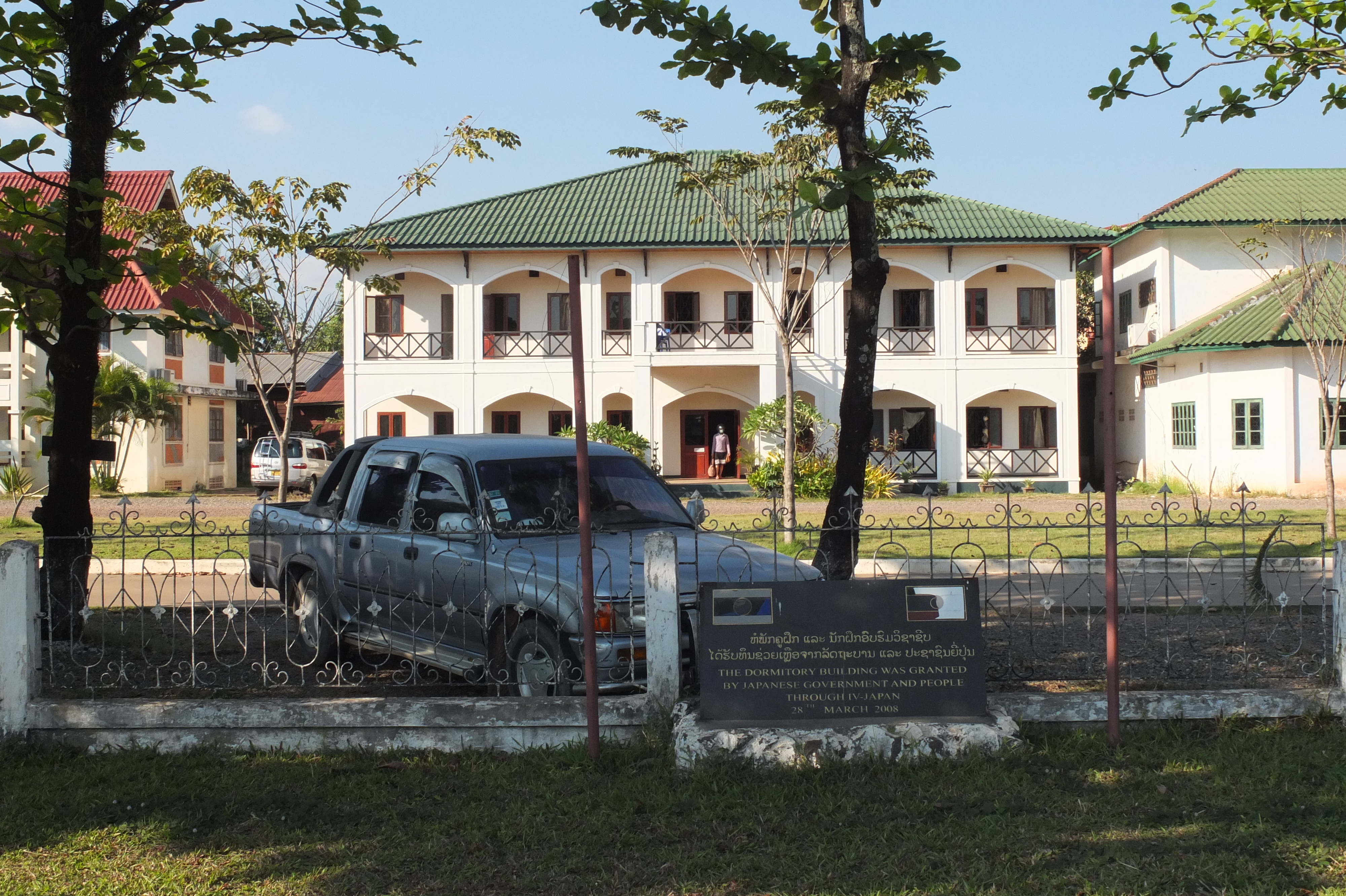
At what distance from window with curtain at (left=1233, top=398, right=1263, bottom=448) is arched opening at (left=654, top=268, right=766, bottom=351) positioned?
438 inches

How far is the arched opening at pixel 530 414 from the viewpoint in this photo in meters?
30.2

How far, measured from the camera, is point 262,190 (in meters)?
17.0

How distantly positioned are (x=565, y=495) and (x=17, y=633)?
9.31ft

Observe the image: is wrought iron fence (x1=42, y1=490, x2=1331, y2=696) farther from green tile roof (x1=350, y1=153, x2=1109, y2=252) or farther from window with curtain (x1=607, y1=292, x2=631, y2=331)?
window with curtain (x1=607, y1=292, x2=631, y2=331)

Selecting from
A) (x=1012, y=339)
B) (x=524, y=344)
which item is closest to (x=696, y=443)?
(x=524, y=344)

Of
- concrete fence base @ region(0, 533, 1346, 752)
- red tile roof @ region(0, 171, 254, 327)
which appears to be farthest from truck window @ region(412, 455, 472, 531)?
red tile roof @ region(0, 171, 254, 327)

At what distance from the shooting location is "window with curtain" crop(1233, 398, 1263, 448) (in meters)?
24.2

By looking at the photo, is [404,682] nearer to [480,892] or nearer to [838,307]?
[480,892]

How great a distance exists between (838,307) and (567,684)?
951 inches

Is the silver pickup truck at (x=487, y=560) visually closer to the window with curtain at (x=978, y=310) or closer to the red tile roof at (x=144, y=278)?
the red tile roof at (x=144, y=278)

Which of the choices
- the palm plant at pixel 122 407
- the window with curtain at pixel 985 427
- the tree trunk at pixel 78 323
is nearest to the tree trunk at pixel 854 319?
the tree trunk at pixel 78 323

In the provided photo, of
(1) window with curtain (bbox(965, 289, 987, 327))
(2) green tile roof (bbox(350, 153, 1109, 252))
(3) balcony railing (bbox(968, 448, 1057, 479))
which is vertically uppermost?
(2) green tile roof (bbox(350, 153, 1109, 252))

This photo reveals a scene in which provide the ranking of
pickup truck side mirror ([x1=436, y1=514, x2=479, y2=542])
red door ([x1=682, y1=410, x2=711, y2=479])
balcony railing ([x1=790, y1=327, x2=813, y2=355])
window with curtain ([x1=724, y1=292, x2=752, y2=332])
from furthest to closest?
red door ([x1=682, y1=410, x2=711, y2=479]) < window with curtain ([x1=724, y1=292, x2=752, y2=332]) < balcony railing ([x1=790, y1=327, x2=813, y2=355]) < pickup truck side mirror ([x1=436, y1=514, x2=479, y2=542])

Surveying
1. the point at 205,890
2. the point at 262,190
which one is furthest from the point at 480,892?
Result: the point at 262,190
